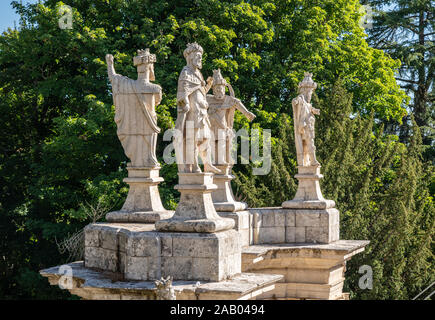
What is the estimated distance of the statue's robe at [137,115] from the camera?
8695mm

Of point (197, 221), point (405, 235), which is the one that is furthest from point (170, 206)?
point (197, 221)

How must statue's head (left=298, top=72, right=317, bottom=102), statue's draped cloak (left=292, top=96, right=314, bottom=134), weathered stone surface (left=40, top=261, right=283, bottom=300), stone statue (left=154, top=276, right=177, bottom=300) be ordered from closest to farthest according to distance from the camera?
stone statue (left=154, top=276, right=177, bottom=300) < weathered stone surface (left=40, top=261, right=283, bottom=300) < statue's draped cloak (left=292, top=96, right=314, bottom=134) < statue's head (left=298, top=72, right=317, bottom=102)

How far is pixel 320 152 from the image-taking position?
60.5 ft

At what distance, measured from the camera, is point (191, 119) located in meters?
7.76

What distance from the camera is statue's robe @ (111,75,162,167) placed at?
28.5 ft

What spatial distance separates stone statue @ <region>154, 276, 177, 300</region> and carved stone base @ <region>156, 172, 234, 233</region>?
853 mm

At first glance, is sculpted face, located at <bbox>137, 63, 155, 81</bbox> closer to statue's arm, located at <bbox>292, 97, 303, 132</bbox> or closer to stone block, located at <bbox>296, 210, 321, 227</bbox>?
statue's arm, located at <bbox>292, 97, 303, 132</bbox>

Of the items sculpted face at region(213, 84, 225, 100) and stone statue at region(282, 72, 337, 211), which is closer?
sculpted face at region(213, 84, 225, 100)

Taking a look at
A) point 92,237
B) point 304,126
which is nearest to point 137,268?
point 92,237

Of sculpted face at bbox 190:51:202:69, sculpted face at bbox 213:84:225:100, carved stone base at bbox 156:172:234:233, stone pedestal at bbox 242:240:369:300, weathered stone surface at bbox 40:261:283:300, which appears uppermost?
sculpted face at bbox 190:51:202:69

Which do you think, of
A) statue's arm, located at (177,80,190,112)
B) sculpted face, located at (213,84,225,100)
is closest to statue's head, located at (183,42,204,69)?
statue's arm, located at (177,80,190,112)

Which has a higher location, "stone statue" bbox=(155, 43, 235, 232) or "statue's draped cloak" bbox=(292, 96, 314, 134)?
"statue's draped cloak" bbox=(292, 96, 314, 134)

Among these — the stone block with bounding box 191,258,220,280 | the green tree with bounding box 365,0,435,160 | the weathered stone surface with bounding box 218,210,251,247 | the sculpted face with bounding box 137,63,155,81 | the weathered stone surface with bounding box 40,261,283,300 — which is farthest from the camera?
the green tree with bounding box 365,0,435,160
